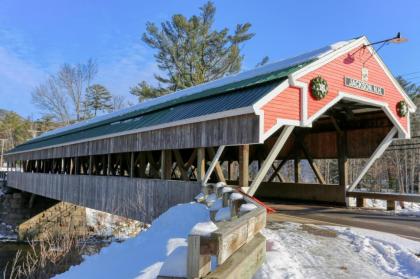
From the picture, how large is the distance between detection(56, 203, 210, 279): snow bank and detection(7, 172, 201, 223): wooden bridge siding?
2677 mm

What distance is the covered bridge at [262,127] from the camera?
8719 mm

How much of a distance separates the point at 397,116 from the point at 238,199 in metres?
9.10

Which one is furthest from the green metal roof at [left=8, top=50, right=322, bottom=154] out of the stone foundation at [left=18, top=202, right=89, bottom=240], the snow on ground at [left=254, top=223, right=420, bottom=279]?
the stone foundation at [left=18, top=202, right=89, bottom=240]

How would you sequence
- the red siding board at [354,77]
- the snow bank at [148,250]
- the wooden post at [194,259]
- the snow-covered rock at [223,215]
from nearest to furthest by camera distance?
the wooden post at [194,259] → the snow-covered rock at [223,215] → the snow bank at [148,250] → the red siding board at [354,77]

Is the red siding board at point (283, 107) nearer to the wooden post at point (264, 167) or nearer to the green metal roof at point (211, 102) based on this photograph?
the green metal roof at point (211, 102)

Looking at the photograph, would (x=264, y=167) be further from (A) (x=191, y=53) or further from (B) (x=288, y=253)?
(A) (x=191, y=53)

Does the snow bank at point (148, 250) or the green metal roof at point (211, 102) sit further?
the green metal roof at point (211, 102)

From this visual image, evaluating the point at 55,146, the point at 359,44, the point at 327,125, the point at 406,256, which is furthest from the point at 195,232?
the point at 55,146

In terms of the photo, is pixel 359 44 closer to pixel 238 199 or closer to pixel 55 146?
pixel 238 199

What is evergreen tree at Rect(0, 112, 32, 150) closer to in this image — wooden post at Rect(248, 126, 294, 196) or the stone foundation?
the stone foundation

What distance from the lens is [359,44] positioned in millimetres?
10734

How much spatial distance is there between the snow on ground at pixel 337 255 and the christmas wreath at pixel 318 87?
3.75 m

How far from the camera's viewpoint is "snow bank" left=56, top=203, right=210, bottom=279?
4.85 meters

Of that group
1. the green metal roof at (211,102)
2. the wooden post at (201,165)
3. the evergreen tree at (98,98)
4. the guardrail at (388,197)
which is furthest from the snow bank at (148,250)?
the evergreen tree at (98,98)
